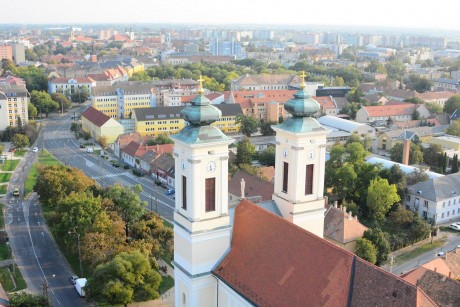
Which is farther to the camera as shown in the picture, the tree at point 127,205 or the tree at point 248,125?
the tree at point 248,125

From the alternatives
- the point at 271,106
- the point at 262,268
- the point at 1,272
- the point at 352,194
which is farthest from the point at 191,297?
the point at 271,106

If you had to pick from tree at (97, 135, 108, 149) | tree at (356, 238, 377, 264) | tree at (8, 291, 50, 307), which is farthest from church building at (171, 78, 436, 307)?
tree at (97, 135, 108, 149)

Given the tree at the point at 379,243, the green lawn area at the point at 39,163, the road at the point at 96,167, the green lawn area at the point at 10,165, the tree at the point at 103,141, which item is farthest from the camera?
the tree at the point at 103,141

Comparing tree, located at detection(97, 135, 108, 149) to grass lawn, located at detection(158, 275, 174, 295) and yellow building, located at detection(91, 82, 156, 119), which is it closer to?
yellow building, located at detection(91, 82, 156, 119)

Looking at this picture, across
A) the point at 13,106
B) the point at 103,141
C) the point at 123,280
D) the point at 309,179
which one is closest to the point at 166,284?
the point at 123,280

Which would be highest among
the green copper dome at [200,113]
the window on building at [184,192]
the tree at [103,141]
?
the green copper dome at [200,113]

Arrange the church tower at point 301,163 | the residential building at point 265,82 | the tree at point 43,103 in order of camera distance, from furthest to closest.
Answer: the residential building at point 265,82 → the tree at point 43,103 → the church tower at point 301,163

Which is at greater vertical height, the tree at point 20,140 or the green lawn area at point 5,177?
the tree at point 20,140

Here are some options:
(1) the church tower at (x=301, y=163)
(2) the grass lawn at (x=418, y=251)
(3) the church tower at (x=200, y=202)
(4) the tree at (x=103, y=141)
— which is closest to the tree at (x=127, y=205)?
(3) the church tower at (x=200, y=202)

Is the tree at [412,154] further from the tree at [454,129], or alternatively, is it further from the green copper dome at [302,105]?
the green copper dome at [302,105]
